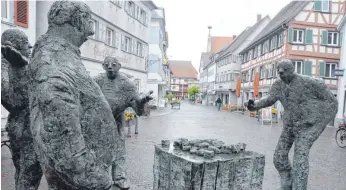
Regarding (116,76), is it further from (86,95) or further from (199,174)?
(86,95)

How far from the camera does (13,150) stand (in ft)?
9.80

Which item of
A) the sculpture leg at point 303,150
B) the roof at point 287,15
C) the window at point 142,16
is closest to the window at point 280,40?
the roof at point 287,15

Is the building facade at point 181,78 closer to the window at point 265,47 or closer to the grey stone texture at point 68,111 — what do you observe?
the window at point 265,47

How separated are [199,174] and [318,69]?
23332 mm

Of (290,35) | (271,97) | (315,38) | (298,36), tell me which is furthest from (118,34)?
(271,97)

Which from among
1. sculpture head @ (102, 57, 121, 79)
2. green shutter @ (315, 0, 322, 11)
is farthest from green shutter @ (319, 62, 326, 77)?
sculpture head @ (102, 57, 121, 79)

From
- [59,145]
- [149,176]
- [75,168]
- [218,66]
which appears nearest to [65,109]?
[59,145]

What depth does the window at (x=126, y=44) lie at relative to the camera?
20.2 m

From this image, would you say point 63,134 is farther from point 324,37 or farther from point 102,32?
point 324,37

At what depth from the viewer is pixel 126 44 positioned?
21047 mm

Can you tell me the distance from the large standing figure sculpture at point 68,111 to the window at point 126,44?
18.9 metres

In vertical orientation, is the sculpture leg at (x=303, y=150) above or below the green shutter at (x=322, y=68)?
below

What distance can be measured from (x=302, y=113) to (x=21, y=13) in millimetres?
10371

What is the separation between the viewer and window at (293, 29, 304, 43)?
77.6ft
